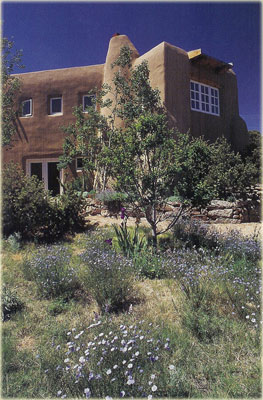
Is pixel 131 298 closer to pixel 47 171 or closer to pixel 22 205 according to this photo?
pixel 22 205

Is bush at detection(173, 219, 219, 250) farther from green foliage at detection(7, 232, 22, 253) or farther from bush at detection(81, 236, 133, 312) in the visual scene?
green foliage at detection(7, 232, 22, 253)

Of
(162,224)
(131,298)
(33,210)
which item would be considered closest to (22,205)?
(33,210)

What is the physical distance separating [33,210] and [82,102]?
10.2 meters

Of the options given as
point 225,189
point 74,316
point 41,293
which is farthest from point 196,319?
point 225,189

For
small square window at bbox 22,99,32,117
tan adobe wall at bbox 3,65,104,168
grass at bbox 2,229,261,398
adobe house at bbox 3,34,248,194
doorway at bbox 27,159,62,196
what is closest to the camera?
grass at bbox 2,229,261,398

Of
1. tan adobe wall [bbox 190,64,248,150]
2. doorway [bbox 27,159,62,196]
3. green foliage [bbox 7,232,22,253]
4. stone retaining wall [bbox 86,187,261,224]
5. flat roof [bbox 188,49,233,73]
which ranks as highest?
flat roof [bbox 188,49,233,73]

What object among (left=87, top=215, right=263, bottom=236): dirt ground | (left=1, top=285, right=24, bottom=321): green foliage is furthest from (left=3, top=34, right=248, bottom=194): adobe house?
(left=1, top=285, right=24, bottom=321): green foliage

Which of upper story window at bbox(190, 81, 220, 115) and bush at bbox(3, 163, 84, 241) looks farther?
upper story window at bbox(190, 81, 220, 115)

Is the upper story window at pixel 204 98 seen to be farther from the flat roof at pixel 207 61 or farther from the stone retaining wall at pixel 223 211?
the stone retaining wall at pixel 223 211

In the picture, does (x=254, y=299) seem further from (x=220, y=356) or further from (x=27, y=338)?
(x=27, y=338)

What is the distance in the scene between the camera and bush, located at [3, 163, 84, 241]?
692 centimetres

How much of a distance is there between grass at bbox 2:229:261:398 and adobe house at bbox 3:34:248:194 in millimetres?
11115

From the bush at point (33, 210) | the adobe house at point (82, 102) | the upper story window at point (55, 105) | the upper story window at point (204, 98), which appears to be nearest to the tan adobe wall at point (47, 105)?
the adobe house at point (82, 102)

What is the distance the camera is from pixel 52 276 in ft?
13.9
